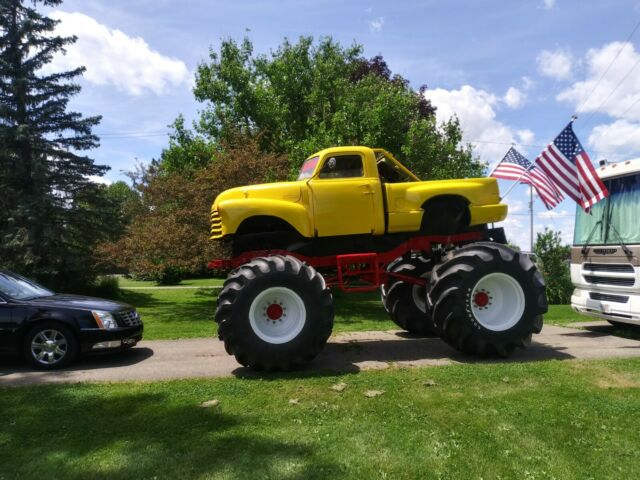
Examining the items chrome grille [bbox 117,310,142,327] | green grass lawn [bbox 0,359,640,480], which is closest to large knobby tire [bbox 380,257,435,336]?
green grass lawn [bbox 0,359,640,480]

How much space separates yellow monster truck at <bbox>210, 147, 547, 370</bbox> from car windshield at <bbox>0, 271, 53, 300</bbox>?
9.90ft

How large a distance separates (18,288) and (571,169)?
9.89 m

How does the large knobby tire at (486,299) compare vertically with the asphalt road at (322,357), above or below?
above

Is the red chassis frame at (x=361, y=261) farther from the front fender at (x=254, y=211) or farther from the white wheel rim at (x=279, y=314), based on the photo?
the white wheel rim at (x=279, y=314)

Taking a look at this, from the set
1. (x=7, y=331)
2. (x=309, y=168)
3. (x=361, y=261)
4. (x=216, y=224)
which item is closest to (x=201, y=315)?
(x=7, y=331)

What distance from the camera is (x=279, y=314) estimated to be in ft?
21.9

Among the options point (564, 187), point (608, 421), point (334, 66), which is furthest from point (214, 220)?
point (334, 66)

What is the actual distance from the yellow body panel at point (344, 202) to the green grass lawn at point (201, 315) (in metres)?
3.60

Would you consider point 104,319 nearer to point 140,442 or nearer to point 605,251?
point 140,442

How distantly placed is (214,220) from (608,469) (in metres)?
5.58

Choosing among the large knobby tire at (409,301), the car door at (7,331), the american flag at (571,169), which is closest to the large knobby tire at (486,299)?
the large knobby tire at (409,301)

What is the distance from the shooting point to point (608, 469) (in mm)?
3646

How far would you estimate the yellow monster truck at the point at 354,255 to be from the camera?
6.49 meters

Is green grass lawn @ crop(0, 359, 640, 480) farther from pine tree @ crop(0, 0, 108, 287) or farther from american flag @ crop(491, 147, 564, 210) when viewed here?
pine tree @ crop(0, 0, 108, 287)
